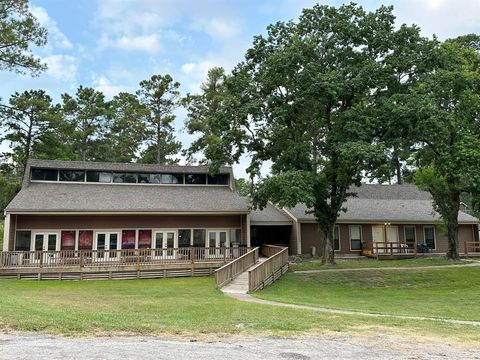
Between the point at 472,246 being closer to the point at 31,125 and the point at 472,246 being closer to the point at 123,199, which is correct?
the point at 123,199

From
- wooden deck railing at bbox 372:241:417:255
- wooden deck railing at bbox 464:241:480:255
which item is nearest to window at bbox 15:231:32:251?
wooden deck railing at bbox 372:241:417:255

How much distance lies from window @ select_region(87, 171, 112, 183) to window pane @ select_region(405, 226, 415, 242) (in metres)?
21.1

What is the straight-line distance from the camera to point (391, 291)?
17766 millimetres

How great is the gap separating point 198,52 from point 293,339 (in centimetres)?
1802

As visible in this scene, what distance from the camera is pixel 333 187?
23.1 m

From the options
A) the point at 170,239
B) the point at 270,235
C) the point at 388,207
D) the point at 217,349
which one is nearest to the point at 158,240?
the point at 170,239

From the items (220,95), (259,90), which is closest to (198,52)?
(259,90)

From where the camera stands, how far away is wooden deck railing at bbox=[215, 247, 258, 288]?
16.7 meters

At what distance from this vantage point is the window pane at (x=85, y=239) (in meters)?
22.7

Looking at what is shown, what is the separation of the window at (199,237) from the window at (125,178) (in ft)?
19.2

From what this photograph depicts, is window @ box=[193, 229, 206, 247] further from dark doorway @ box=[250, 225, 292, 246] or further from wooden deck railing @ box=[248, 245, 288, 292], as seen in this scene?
dark doorway @ box=[250, 225, 292, 246]

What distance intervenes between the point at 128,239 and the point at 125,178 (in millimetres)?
5118

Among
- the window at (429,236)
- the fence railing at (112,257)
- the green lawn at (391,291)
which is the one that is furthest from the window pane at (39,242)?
the window at (429,236)

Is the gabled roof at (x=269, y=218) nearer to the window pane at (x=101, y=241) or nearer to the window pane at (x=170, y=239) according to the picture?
the window pane at (x=170, y=239)
